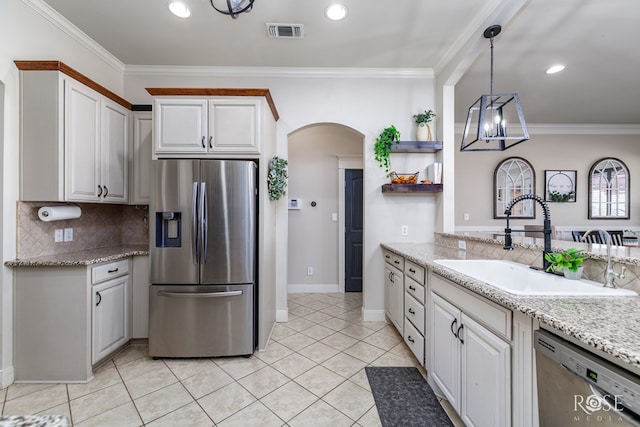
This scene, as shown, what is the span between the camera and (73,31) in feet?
7.70

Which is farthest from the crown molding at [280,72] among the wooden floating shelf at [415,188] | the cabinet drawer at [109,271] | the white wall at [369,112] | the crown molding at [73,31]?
the cabinet drawer at [109,271]

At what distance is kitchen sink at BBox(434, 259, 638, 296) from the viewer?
115cm

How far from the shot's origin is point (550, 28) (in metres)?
2.32

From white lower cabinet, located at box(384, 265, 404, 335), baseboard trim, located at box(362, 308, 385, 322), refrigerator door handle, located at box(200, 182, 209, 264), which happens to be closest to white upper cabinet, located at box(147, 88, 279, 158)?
refrigerator door handle, located at box(200, 182, 209, 264)

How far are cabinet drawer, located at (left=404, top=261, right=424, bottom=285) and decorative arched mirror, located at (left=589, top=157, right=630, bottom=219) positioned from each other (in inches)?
189

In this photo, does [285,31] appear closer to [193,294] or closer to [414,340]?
[193,294]

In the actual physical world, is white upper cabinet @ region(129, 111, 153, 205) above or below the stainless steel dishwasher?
above

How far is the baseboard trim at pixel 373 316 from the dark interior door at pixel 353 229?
41.2 inches

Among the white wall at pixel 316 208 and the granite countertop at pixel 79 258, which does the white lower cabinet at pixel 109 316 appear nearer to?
the granite countertop at pixel 79 258

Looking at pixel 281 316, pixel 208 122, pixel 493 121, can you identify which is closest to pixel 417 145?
pixel 493 121

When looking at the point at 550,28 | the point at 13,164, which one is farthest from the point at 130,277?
the point at 550,28

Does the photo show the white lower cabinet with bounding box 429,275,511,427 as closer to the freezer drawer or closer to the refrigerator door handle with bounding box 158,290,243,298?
the freezer drawer

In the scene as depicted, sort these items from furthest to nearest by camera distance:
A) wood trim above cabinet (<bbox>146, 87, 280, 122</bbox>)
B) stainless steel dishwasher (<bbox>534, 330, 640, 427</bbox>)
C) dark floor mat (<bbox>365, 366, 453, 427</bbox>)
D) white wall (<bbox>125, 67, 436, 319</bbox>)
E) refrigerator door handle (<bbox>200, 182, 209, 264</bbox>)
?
white wall (<bbox>125, 67, 436, 319</bbox>), wood trim above cabinet (<bbox>146, 87, 280, 122</bbox>), refrigerator door handle (<bbox>200, 182, 209, 264</bbox>), dark floor mat (<bbox>365, 366, 453, 427</bbox>), stainless steel dishwasher (<bbox>534, 330, 640, 427</bbox>)

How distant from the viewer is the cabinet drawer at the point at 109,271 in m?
2.01
